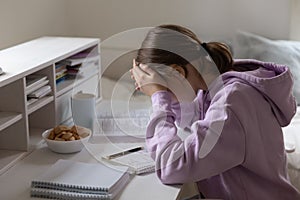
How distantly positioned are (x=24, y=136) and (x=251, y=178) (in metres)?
0.69

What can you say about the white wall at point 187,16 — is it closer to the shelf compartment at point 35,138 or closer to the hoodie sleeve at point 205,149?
the shelf compartment at point 35,138

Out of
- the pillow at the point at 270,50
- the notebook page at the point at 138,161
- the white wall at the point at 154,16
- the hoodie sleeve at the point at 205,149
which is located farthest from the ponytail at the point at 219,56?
the white wall at the point at 154,16

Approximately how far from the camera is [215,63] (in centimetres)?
141

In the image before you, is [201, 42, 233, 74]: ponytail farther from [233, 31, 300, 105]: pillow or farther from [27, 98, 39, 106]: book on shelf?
[233, 31, 300, 105]: pillow

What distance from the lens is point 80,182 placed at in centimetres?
128

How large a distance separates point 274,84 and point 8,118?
2.46 ft

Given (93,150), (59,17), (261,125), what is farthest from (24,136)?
(59,17)

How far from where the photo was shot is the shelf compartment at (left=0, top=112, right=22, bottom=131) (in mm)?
1447

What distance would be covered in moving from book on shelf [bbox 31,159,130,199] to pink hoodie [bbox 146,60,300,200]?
0.12 metres

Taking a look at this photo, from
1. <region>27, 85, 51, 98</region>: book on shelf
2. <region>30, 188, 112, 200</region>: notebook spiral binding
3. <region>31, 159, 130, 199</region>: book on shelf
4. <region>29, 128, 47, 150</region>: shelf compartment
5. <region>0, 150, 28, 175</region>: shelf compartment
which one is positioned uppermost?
<region>27, 85, 51, 98</region>: book on shelf

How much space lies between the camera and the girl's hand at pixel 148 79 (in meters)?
1.41

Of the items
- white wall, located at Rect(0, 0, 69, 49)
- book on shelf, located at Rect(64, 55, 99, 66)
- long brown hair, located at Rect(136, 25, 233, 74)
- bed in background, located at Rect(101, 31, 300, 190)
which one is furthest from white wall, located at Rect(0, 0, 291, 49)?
long brown hair, located at Rect(136, 25, 233, 74)

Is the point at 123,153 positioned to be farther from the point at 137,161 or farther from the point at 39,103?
the point at 39,103

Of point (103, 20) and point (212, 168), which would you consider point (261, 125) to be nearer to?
point (212, 168)
